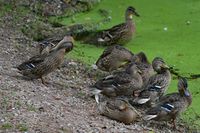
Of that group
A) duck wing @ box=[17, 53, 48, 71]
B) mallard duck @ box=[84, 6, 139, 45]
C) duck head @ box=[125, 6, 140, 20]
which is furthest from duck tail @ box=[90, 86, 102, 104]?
duck head @ box=[125, 6, 140, 20]

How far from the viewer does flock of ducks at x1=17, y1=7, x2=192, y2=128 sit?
670 centimetres

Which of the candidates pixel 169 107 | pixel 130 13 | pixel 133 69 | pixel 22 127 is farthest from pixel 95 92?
pixel 130 13

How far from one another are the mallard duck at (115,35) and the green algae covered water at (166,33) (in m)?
0.13

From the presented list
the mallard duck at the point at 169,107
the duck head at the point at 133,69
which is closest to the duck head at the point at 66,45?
the duck head at the point at 133,69

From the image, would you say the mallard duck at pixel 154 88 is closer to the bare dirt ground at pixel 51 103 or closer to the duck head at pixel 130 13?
the bare dirt ground at pixel 51 103

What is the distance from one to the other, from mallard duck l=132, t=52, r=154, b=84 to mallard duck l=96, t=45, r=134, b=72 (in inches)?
10.1

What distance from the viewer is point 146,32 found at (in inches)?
399

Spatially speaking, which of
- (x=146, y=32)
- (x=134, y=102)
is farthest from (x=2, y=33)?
(x=134, y=102)

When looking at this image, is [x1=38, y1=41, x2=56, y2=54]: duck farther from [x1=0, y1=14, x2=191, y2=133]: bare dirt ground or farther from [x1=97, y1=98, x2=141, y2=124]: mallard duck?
[x1=97, y1=98, x2=141, y2=124]: mallard duck

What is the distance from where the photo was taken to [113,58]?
8453 mm

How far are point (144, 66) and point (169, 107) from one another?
4.23 feet

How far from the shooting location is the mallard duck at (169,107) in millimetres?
6703

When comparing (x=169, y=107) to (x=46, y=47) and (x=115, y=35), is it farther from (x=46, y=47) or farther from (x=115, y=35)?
(x=115, y=35)

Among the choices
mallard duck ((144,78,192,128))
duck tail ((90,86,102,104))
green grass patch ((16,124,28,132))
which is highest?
green grass patch ((16,124,28,132))
